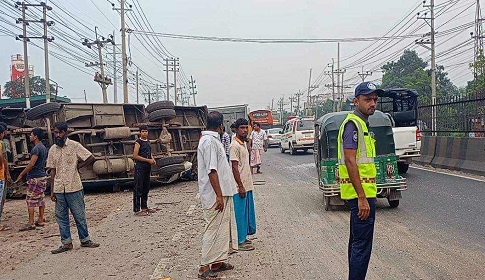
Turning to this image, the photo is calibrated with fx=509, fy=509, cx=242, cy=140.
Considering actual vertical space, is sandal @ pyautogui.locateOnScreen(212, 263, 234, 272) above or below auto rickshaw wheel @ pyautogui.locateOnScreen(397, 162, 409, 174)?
below

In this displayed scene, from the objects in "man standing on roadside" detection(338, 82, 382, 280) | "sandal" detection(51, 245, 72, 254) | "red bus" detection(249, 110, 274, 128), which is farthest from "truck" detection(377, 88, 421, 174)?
"red bus" detection(249, 110, 274, 128)

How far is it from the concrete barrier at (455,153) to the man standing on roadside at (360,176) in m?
11.6

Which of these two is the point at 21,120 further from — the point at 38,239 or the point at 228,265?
the point at 228,265

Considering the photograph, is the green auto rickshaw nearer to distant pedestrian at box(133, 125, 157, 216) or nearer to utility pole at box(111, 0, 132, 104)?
distant pedestrian at box(133, 125, 157, 216)

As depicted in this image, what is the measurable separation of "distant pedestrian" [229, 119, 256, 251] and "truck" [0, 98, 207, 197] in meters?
7.77

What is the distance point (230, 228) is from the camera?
6.08 m

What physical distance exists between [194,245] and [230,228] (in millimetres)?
1678

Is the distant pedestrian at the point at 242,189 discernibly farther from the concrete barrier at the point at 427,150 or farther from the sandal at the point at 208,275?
the concrete barrier at the point at 427,150

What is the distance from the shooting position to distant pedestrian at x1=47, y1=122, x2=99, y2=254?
24.7 ft

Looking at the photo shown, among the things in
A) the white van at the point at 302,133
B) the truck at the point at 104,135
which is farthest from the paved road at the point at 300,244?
the white van at the point at 302,133

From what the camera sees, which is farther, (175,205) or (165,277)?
(175,205)

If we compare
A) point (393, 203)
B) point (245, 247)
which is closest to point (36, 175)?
point (245, 247)

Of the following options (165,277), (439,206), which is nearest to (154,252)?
(165,277)

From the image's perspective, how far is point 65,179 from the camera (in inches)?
296
